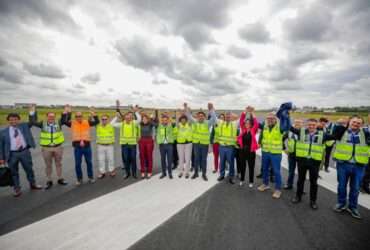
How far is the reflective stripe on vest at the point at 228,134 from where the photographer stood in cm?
573

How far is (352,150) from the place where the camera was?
4.00 m

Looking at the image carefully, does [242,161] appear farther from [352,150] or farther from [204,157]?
[352,150]

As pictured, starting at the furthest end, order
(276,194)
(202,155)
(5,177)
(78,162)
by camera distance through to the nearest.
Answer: (202,155) < (78,162) < (276,194) < (5,177)

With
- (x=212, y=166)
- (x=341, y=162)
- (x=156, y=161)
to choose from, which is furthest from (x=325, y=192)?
(x=156, y=161)

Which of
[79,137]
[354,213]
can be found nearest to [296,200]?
[354,213]

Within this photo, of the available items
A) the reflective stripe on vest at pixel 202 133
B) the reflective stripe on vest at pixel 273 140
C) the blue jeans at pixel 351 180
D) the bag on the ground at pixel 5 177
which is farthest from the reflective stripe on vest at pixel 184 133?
the bag on the ground at pixel 5 177

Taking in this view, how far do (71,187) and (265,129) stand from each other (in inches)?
237

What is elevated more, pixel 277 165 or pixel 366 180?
pixel 277 165

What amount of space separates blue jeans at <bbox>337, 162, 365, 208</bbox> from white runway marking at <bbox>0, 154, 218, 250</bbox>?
3.21 meters

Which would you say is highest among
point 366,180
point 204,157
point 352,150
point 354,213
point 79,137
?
point 79,137

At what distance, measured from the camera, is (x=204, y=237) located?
314 centimetres

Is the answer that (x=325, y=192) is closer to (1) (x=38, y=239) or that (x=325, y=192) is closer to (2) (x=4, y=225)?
(1) (x=38, y=239)

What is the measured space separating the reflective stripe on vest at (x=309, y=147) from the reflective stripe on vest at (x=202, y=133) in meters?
2.58

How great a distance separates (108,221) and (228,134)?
4.01 meters
